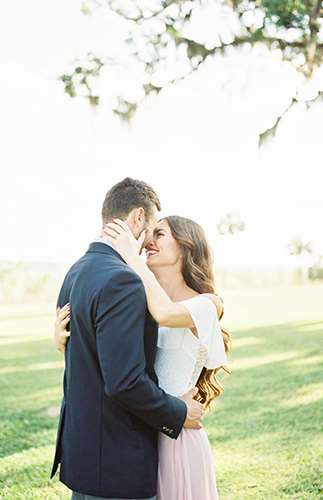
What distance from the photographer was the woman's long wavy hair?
9.32ft

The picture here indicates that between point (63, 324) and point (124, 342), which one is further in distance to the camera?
point (63, 324)

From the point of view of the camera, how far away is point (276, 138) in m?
6.27

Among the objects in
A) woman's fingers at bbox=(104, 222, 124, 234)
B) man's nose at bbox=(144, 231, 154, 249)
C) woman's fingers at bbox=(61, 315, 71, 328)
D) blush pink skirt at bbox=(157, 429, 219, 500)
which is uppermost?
woman's fingers at bbox=(104, 222, 124, 234)

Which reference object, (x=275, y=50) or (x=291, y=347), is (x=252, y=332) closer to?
(x=291, y=347)

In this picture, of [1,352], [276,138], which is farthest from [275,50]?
[1,352]

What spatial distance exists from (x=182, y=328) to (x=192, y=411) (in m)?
0.28

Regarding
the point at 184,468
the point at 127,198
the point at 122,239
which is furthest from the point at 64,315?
the point at 184,468

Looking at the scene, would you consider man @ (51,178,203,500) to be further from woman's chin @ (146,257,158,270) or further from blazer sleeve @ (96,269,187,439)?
woman's chin @ (146,257,158,270)

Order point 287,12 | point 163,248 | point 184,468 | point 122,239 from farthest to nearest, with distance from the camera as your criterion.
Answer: point 287,12 < point 163,248 < point 184,468 < point 122,239

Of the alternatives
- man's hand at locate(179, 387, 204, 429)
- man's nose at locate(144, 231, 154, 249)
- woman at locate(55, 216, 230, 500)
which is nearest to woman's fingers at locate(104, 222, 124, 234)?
woman at locate(55, 216, 230, 500)

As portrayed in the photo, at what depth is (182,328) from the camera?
109 inches

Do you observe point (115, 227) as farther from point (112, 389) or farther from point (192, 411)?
point (192, 411)

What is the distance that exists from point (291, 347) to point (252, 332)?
→ 1808 mm

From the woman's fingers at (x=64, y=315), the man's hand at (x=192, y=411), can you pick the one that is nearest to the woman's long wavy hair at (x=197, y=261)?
the man's hand at (x=192, y=411)
